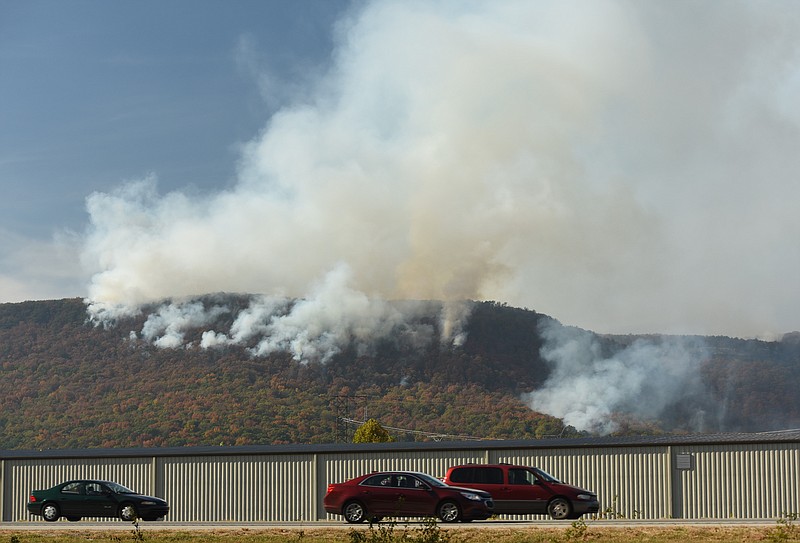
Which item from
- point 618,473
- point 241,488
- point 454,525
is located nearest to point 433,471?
point 618,473

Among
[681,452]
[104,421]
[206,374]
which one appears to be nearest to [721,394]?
[206,374]

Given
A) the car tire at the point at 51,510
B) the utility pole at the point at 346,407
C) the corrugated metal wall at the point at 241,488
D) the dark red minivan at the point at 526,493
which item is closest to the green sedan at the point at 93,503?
the car tire at the point at 51,510

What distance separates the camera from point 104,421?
515ft

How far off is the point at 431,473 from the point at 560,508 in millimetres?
8299

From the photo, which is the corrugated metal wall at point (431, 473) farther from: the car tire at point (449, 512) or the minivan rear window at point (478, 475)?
the car tire at point (449, 512)

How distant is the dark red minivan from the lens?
3666 cm

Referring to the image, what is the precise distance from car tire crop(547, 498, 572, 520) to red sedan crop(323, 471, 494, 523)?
90.0 inches

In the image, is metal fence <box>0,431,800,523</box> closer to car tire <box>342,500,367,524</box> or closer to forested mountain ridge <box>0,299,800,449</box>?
car tire <box>342,500,367,524</box>

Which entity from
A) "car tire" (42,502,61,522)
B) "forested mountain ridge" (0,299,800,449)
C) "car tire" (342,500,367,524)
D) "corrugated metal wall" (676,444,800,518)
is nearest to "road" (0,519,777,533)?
"car tire" (342,500,367,524)

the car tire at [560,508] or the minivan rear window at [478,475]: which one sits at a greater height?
the minivan rear window at [478,475]

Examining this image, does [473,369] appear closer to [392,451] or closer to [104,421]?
[104,421]

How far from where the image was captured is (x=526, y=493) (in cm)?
3666

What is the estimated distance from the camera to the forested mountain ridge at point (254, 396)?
496 ft

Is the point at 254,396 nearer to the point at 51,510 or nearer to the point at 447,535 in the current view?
the point at 51,510
